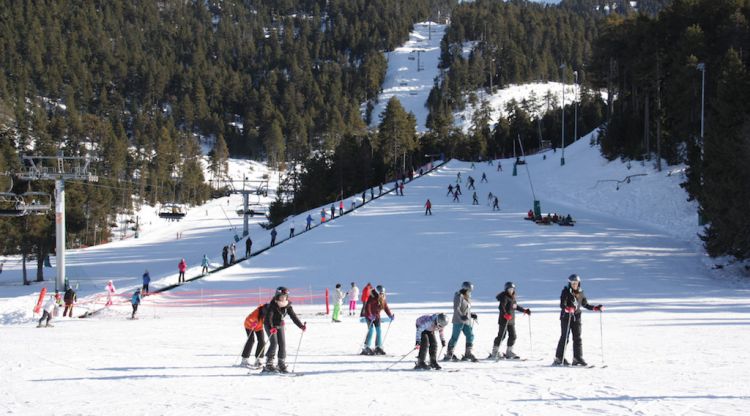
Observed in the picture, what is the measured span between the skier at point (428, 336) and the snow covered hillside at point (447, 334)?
0.30 meters

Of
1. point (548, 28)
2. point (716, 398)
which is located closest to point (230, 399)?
point (716, 398)

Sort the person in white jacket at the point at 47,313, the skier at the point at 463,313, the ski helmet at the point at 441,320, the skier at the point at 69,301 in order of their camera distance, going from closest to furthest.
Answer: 1. the ski helmet at the point at 441,320
2. the skier at the point at 463,313
3. the person in white jacket at the point at 47,313
4. the skier at the point at 69,301

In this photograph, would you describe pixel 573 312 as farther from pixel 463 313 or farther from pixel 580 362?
pixel 463 313

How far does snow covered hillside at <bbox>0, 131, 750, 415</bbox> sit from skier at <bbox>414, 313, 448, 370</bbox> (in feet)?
0.98

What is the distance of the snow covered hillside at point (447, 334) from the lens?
8.10 metres

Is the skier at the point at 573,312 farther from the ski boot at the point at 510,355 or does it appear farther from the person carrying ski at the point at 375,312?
the person carrying ski at the point at 375,312

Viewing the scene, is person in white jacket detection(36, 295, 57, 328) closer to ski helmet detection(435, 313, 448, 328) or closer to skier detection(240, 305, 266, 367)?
skier detection(240, 305, 266, 367)

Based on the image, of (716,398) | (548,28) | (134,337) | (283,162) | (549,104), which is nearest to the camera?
(716,398)

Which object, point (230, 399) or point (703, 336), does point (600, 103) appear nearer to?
point (703, 336)

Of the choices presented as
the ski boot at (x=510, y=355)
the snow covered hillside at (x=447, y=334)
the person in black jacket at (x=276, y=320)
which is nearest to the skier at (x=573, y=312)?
the snow covered hillside at (x=447, y=334)

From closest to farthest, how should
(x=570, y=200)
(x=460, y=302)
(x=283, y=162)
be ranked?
(x=460, y=302) < (x=570, y=200) < (x=283, y=162)

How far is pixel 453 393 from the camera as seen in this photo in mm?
8445

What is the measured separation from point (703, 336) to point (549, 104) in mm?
114603

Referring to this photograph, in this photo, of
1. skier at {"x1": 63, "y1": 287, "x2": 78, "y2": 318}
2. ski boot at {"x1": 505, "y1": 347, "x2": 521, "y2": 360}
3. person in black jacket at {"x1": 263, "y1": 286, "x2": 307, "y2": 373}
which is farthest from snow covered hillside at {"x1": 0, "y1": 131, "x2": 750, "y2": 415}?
skier at {"x1": 63, "y1": 287, "x2": 78, "y2": 318}
